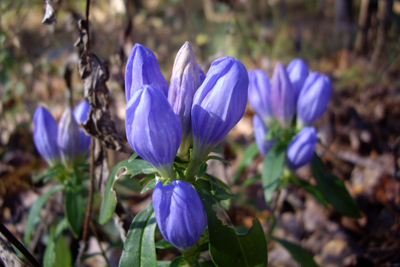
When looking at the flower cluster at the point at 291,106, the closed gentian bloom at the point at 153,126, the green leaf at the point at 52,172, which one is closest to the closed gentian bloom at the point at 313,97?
the flower cluster at the point at 291,106

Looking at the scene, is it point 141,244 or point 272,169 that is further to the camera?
point 272,169

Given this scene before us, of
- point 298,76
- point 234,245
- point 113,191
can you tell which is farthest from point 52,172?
point 298,76

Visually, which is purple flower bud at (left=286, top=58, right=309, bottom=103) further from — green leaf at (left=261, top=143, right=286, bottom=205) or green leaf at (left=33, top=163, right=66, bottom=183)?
green leaf at (left=33, top=163, right=66, bottom=183)

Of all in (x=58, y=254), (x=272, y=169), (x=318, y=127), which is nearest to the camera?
(x=58, y=254)

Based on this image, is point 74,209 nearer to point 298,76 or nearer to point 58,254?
point 58,254

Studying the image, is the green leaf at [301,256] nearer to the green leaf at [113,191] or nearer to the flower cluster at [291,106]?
the flower cluster at [291,106]

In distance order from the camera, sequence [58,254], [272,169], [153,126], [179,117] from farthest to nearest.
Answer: [272,169] < [58,254] < [179,117] < [153,126]

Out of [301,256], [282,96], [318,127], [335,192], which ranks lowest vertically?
[301,256]
